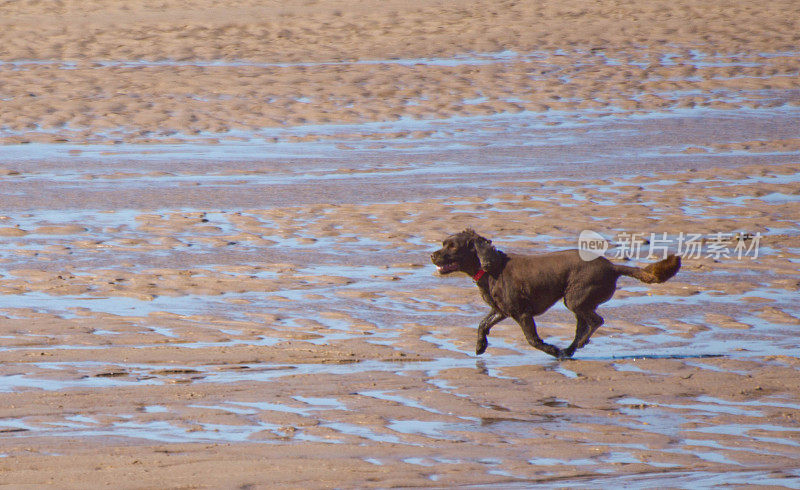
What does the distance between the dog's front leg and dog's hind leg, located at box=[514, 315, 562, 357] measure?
0.14 m

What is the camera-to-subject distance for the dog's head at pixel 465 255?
8.08m

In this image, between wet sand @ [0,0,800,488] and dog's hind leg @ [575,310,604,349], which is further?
dog's hind leg @ [575,310,604,349]

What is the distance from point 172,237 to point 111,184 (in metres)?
2.71

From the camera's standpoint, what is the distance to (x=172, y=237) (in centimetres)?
1134

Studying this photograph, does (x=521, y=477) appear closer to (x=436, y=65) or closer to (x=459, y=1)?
(x=436, y=65)

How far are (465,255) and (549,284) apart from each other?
1.88 ft

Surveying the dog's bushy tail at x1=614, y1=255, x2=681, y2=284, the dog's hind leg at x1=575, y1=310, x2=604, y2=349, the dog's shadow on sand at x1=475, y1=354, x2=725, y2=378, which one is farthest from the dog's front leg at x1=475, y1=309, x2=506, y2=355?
the dog's bushy tail at x1=614, y1=255, x2=681, y2=284

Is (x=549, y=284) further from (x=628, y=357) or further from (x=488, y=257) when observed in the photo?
(x=628, y=357)

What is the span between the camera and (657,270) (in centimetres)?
793

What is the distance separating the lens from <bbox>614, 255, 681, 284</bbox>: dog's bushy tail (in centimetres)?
786

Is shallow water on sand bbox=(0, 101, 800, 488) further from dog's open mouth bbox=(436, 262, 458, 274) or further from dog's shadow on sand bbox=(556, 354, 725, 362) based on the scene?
dog's open mouth bbox=(436, 262, 458, 274)

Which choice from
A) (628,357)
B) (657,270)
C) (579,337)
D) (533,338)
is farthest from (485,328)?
(657,270)

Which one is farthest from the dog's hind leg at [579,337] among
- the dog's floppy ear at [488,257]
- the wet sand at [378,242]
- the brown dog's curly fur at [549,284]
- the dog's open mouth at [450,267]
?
the dog's open mouth at [450,267]

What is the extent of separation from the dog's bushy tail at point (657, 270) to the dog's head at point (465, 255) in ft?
2.51
